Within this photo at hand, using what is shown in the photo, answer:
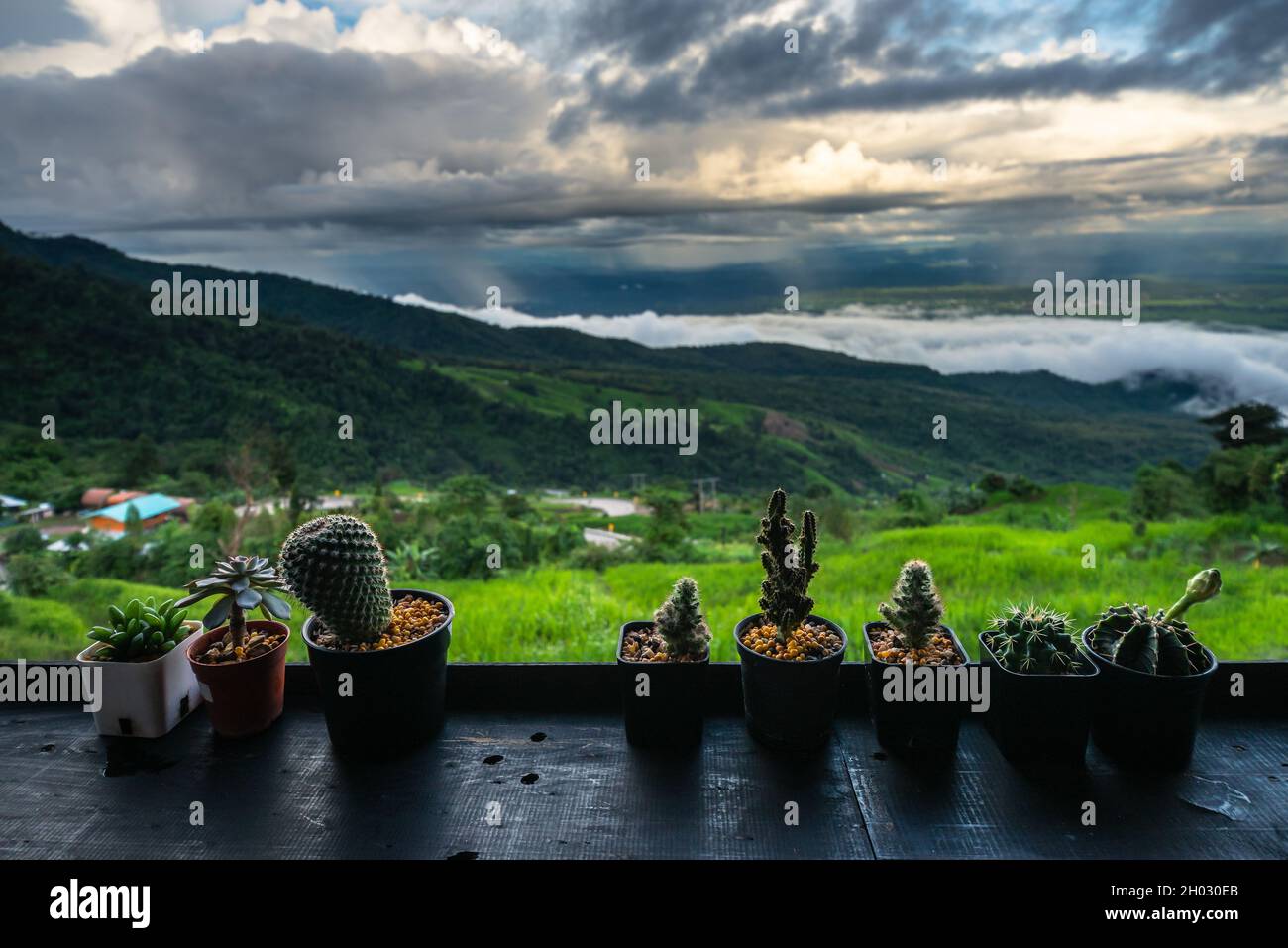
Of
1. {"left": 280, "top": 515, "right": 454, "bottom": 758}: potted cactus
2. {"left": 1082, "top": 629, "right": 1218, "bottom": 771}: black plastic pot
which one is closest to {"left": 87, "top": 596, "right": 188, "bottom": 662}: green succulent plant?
{"left": 280, "top": 515, "right": 454, "bottom": 758}: potted cactus

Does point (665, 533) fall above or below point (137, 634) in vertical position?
below

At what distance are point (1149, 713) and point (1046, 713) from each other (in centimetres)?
22

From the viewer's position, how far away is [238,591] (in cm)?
190

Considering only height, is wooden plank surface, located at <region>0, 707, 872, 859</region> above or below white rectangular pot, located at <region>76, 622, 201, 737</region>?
below

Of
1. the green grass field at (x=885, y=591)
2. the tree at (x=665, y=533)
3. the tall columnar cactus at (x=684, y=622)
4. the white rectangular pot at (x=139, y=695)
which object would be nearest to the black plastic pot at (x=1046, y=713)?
the tall columnar cactus at (x=684, y=622)

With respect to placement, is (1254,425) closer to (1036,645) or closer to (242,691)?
(1036,645)

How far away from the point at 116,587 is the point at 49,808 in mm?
5769

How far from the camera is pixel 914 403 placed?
2383 inches

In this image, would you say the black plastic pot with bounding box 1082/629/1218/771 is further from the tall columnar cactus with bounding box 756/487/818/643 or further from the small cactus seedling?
the small cactus seedling

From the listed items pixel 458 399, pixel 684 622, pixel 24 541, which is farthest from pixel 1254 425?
pixel 458 399

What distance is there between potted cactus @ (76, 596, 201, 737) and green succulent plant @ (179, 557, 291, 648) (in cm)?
13

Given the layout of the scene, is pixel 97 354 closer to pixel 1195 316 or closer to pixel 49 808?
pixel 49 808

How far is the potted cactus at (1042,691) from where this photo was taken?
1.67 meters

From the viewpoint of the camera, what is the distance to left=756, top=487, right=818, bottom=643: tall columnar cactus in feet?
5.98
